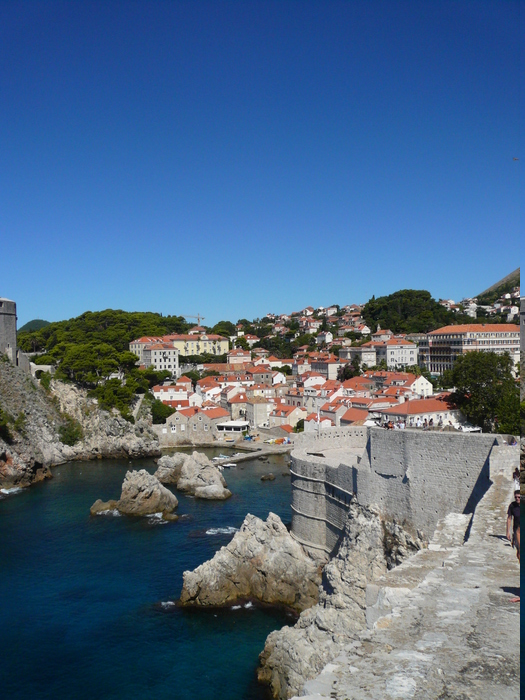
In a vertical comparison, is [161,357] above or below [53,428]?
above

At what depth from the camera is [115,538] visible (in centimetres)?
1447

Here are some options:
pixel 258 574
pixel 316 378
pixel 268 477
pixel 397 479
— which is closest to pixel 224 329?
pixel 316 378

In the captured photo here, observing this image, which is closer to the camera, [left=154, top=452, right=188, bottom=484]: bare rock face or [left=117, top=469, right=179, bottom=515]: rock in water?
[left=117, top=469, right=179, bottom=515]: rock in water

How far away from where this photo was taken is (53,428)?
26484 millimetres

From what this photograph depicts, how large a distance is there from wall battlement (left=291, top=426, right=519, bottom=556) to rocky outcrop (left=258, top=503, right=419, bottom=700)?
401 mm

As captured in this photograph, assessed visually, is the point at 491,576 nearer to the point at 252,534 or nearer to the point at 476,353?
the point at 252,534

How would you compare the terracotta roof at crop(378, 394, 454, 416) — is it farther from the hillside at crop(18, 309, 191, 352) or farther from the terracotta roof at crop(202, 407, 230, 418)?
the hillside at crop(18, 309, 191, 352)

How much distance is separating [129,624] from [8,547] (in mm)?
5392

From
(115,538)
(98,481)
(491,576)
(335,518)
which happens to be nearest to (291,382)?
(98,481)

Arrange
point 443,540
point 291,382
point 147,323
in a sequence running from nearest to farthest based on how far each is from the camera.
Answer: point 443,540 → point 291,382 → point 147,323

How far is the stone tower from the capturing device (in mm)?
29359

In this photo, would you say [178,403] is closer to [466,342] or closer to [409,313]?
[466,342]

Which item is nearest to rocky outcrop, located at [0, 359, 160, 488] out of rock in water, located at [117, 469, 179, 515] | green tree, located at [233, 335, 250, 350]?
rock in water, located at [117, 469, 179, 515]

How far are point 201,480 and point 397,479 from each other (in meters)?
10.3
